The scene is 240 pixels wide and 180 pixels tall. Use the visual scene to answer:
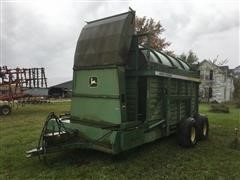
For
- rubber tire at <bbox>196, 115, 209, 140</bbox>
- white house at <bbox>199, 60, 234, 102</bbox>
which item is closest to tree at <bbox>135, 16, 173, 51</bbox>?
white house at <bbox>199, 60, 234, 102</bbox>

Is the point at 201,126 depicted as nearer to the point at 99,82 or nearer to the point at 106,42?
the point at 99,82

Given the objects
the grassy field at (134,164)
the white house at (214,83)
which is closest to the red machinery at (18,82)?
the grassy field at (134,164)

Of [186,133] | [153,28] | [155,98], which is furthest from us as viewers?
[153,28]

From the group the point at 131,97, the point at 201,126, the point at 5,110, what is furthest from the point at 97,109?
the point at 5,110

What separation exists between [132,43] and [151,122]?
2064 millimetres

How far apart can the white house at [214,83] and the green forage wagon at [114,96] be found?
3423cm

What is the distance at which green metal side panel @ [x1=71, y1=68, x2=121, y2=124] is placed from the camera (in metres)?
6.31

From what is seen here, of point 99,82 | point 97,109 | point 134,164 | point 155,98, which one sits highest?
point 99,82

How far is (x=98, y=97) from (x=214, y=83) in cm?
3717

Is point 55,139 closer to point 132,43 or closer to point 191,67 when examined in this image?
point 132,43

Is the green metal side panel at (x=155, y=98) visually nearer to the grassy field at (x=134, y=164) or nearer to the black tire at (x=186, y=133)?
the black tire at (x=186, y=133)

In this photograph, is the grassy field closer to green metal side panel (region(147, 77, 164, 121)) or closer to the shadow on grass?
the shadow on grass

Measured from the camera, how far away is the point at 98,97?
666 cm

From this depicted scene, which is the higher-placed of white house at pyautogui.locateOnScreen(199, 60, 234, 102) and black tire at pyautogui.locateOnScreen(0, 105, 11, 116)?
white house at pyautogui.locateOnScreen(199, 60, 234, 102)
